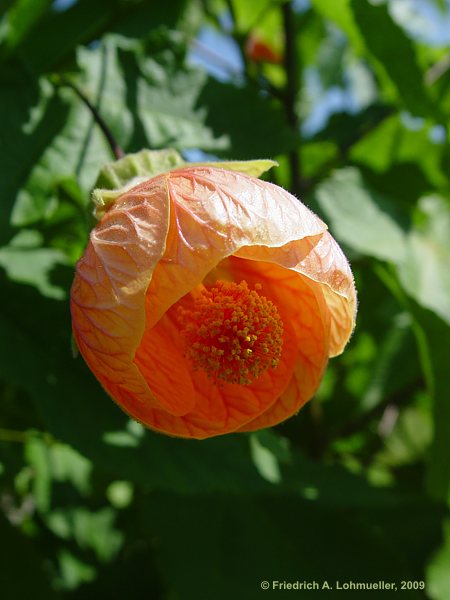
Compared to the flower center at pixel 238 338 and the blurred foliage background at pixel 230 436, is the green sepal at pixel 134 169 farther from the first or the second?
the flower center at pixel 238 338

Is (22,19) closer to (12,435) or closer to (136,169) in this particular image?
(136,169)

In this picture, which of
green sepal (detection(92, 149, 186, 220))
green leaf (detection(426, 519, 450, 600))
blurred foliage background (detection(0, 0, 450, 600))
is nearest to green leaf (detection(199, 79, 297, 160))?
blurred foliage background (detection(0, 0, 450, 600))

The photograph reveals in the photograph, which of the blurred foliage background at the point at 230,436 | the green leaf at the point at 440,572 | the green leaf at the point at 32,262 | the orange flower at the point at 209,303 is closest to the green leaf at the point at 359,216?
the blurred foliage background at the point at 230,436

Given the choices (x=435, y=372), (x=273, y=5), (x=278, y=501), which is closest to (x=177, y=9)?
(x=273, y=5)

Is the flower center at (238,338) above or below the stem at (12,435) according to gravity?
above

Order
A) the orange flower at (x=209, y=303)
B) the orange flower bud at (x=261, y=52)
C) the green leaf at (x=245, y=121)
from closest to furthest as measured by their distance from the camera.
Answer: the orange flower at (x=209, y=303), the green leaf at (x=245, y=121), the orange flower bud at (x=261, y=52)

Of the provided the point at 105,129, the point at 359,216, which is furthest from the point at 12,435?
the point at 359,216
